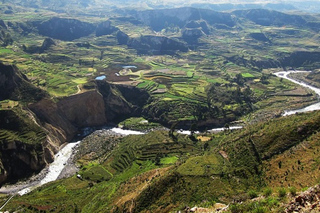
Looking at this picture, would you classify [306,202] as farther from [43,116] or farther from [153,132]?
[43,116]

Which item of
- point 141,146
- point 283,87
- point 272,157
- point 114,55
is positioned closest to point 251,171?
point 272,157

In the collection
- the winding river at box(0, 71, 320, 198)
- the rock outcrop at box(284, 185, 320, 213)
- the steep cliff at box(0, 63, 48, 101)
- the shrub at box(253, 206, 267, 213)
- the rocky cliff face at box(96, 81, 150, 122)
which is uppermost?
the rock outcrop at box(284, 185, 320, 213)

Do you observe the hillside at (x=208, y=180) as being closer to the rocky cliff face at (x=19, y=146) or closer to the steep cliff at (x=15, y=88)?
the rocky cliff face at (x=19, y=146)

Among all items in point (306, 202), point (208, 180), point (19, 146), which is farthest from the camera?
point (19, 146)

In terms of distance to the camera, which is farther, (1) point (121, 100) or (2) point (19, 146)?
(1) point (121, 100)

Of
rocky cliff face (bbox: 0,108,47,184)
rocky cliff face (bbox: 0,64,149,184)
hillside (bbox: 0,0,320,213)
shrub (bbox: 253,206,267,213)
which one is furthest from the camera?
rocky cliff face (bbox: 0,64,149,184)

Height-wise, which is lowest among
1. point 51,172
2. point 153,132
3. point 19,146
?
point 51,172

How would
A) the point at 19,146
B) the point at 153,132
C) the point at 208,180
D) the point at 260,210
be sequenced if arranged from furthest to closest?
the point at 153,132
the point at 19,146
the point at 208,180
the point at 260,210

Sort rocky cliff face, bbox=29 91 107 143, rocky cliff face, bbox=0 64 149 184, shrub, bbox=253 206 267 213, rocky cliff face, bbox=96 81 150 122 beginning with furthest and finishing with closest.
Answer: rocky cliff face, bbox=96 81 150 122, rocky cliff face, bbox=29 91 107 143, rocky cliff face, bbox=0 64 149 184, shrub, bbox=253 206 267 213

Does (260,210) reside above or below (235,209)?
above

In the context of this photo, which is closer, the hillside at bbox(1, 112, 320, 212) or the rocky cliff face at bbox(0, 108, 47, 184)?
the hillside at bbox(1, 112, 320, 212)

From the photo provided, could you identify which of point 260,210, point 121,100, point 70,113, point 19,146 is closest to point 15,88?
point 70,113

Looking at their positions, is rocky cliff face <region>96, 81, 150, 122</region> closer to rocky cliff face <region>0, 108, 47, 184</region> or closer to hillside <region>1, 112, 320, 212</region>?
rocky cliff face <region>0, 108, 47, 184</region>

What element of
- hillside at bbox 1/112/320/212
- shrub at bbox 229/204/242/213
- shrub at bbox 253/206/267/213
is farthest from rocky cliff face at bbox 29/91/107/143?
shrub at bbox 253/206/267/213
